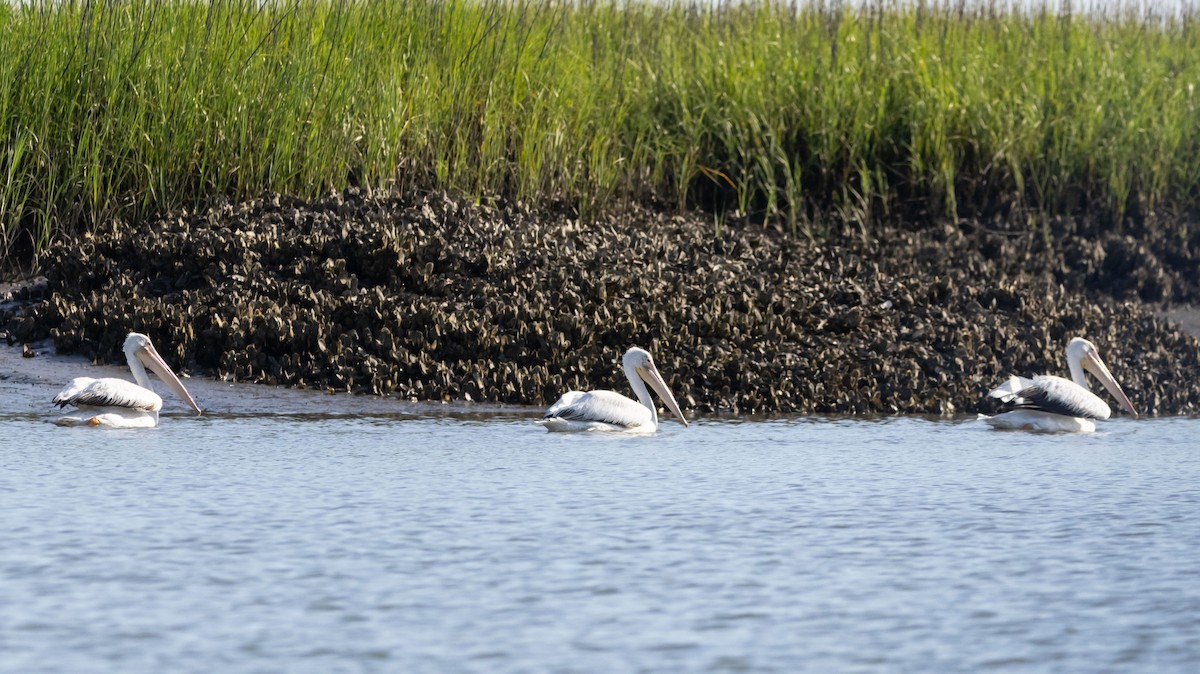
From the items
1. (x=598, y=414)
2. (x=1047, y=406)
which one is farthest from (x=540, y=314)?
(x=1047, y=406)

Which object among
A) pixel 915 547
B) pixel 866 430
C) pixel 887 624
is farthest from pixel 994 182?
pixel 887 624

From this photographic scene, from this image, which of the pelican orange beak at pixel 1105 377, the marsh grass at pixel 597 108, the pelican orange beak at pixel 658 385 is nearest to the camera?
the pelican orange beak at pixel 658 385

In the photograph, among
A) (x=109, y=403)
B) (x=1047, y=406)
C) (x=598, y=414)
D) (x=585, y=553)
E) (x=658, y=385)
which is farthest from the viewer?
(x=658, y=385)

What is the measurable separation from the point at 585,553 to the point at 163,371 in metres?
5.26

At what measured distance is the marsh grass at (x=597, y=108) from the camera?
546 inches

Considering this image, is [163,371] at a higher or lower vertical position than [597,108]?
lower

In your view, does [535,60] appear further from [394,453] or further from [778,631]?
[778,631]

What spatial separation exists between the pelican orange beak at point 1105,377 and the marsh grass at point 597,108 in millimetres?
5050

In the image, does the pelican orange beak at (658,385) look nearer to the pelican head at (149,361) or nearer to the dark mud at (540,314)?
the dark mud at (540,314)

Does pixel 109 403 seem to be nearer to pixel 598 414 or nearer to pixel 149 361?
pixel 149 361

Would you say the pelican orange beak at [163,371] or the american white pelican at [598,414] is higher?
the pelican orange beak at [163,371]

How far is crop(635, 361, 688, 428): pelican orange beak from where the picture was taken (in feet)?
35.4

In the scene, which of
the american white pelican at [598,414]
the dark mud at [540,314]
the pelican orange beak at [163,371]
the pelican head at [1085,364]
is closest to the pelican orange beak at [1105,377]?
the pelican head at [1085,364]

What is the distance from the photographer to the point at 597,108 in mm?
16297
